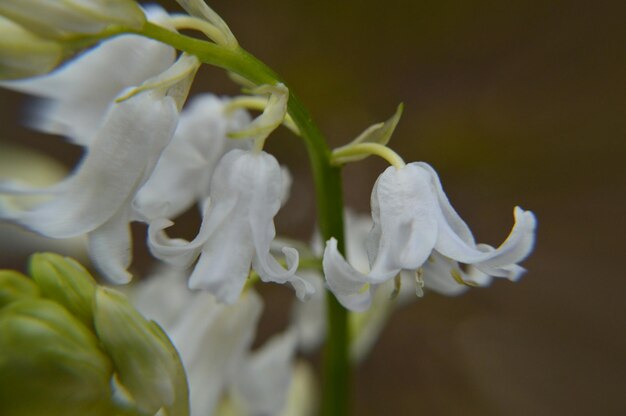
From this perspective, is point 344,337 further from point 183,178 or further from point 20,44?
point 20,44

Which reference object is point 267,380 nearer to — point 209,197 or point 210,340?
point 210,340

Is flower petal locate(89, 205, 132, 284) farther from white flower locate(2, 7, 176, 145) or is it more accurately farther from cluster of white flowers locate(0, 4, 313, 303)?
white flower locate(2, 7, 176, 145)

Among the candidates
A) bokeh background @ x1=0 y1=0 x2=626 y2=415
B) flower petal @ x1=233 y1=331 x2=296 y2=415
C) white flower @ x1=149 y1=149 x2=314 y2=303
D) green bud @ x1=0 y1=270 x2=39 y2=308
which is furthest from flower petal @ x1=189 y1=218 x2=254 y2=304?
bokeh background @ x1=0 y1=0 x2=626 y2=415

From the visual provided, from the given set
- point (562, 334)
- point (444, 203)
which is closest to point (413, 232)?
point (444, 203)

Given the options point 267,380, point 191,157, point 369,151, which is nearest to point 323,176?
point 369,151

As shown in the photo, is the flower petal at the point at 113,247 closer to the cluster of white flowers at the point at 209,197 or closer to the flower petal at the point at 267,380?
the cluster of white flowers at the point at 209,197

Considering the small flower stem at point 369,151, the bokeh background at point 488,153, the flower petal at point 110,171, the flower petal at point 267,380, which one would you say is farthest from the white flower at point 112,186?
the bokeh background at point 488,153

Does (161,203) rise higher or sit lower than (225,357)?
higher
